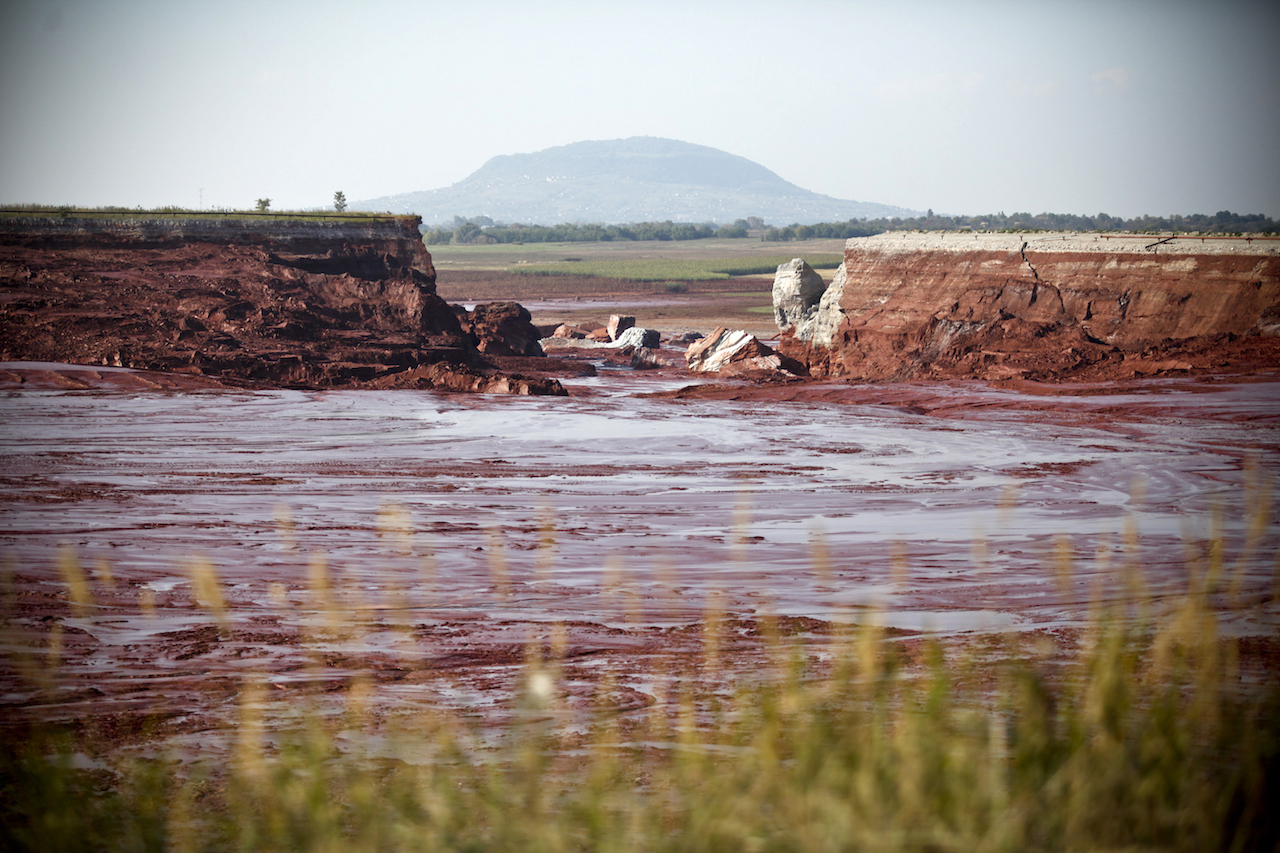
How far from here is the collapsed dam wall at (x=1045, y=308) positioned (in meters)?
24.6

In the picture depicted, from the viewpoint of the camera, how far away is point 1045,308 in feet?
88.9

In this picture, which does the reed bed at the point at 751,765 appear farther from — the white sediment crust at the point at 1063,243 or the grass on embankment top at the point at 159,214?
the grass on embankment top at the point at 159,214

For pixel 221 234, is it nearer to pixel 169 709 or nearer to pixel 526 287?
pixel 169 709

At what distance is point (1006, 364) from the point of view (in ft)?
85.4

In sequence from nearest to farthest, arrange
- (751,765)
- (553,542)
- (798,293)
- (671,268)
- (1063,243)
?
(751,765)
(553,542)
(1063,243)
(798,293)
(671,268)

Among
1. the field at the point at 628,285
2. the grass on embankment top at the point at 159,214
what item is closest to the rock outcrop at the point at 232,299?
the grass on embankment top at the point at 159,214

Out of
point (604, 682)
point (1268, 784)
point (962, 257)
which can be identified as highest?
point (962, 257)

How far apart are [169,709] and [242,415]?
14.5m

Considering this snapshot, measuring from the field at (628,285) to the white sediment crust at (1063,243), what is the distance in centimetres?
1213

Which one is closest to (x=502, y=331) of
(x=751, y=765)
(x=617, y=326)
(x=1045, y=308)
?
(x=617, y=326)

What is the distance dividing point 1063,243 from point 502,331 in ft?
59.9

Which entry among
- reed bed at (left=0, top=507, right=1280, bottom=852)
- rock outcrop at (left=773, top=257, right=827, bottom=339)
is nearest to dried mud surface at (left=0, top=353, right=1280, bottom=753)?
reed bed at (left=0, top=507, right=1280, bottom=852)

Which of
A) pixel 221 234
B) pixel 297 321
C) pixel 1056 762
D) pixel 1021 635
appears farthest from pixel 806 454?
pixel 221 234

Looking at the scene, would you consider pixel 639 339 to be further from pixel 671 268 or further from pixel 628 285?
pixel 671 268
